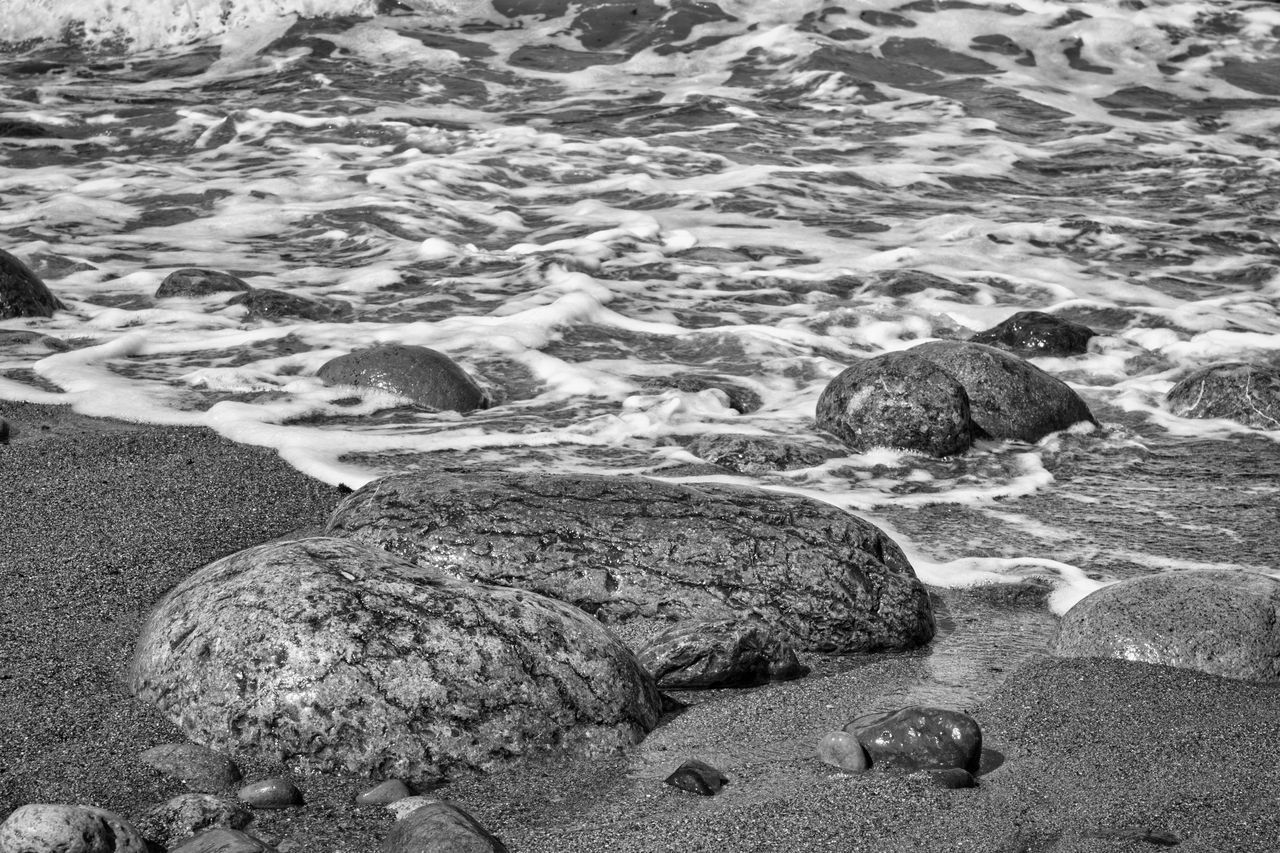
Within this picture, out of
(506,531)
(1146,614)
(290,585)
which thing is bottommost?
(1146,614)

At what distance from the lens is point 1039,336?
24.2ft

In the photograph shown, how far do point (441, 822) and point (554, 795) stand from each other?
397 millimetres

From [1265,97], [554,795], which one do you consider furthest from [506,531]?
[1265,97]

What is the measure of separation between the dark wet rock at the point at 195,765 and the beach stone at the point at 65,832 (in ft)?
1.15

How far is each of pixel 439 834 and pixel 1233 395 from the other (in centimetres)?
519

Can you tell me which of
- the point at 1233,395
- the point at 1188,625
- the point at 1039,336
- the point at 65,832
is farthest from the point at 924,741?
the point at 1039,336

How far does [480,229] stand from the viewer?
10.2 metres

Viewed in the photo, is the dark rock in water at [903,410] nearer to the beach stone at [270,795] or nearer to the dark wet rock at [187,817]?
the beach stone at [270,795]

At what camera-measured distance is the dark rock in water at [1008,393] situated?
19.7 feet

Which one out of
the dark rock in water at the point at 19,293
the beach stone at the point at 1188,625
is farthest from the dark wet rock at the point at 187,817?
the dark rock in water at the point at 19,293

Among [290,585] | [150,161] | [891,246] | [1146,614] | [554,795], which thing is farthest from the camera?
[150,161]

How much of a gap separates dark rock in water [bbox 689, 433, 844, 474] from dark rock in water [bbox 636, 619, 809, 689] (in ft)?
6.66

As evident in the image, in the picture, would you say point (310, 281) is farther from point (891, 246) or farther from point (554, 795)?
point (554, 795)

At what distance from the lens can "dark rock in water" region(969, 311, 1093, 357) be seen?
7.33 m
